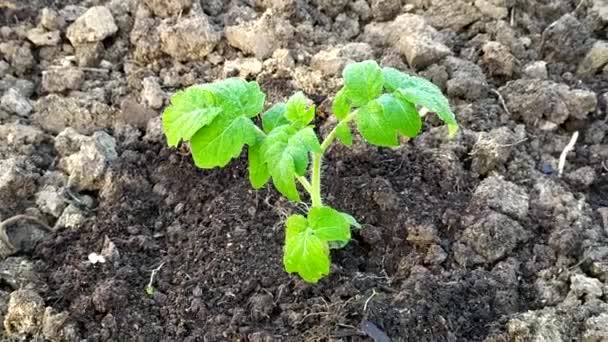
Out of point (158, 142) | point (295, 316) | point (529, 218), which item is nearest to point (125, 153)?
point (158, 142)

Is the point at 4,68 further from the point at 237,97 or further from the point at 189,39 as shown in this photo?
the point at 237,97

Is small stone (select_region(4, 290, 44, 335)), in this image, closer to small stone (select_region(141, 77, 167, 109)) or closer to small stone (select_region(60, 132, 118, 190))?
small stone (select_region(60, 132, 118, 190))

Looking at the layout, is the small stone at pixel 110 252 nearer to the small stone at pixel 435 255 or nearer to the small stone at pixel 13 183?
the small stone at pixel 13 183

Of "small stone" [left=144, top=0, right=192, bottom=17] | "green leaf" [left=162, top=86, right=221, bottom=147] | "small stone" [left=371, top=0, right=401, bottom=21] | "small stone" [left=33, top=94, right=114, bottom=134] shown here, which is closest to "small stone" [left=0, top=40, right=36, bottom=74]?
"small stone" [left=33, top=94, right=114, bottom=134]

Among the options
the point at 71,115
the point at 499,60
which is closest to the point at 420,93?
the point at 499,60

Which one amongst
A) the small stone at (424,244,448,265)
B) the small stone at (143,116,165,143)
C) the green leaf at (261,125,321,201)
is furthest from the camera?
the small stone at (143,116,165,143)

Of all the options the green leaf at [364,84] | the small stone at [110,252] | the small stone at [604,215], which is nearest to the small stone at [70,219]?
the small stone at [110,252]
